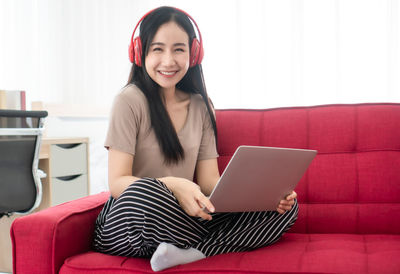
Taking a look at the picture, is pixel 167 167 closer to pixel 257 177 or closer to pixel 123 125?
pixel 123 125

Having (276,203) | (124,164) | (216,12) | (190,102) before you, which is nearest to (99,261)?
(124,164)

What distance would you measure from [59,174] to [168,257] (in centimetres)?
166

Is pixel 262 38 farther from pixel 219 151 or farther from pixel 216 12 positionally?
pixel 219 151

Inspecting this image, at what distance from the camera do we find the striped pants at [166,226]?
107 cm

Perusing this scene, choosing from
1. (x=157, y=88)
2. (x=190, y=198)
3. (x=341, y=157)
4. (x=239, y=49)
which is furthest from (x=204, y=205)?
(x=239, y=49)

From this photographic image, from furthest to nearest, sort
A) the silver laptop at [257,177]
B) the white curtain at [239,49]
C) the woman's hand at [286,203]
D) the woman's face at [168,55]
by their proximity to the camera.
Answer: the white curtain at [239,49] → the woman's face at [168,55] → the woman's hand at [286,203] → the silver laptop at [257,177]

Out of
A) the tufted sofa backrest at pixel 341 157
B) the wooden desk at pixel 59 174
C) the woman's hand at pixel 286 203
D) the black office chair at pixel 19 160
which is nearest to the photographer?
the woman's hand at pixel 286 203

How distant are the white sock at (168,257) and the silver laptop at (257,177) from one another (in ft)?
0.45

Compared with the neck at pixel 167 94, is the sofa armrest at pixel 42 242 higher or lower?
lower

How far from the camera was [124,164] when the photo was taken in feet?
4.14

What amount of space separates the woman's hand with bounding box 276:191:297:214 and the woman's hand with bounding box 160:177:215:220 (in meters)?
0.25

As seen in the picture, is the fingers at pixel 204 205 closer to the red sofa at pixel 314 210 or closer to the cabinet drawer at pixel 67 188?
the red sofa at pixel 314 210

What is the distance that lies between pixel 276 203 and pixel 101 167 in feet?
8.16

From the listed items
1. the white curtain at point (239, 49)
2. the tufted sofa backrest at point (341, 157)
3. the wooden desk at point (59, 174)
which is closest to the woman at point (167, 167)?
the tufted sofa backrest at point (341, 157)
